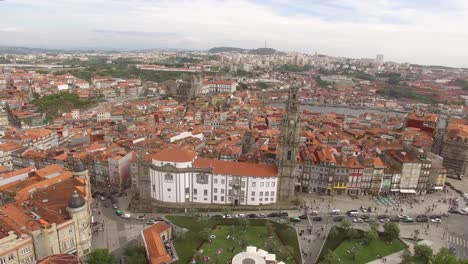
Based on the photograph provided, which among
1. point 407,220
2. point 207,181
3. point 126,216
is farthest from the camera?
point 207,181

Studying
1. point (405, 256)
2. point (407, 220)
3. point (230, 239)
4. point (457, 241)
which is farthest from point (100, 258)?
point (457, 241)

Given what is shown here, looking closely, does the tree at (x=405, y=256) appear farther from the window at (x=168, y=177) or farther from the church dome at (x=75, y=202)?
the church dome at (x=75, y=202)

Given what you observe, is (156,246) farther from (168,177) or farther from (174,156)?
(174,156)

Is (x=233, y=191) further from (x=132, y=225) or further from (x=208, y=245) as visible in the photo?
(x=132, y=225)

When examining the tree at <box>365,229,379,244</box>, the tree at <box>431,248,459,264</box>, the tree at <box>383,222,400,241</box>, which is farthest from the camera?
the tree at <box>383,222,400,241</box>

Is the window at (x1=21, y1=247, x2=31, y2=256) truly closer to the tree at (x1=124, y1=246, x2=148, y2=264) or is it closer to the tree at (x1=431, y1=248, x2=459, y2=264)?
the tree at (x1=124, y1=246, x2=148, y2=264)

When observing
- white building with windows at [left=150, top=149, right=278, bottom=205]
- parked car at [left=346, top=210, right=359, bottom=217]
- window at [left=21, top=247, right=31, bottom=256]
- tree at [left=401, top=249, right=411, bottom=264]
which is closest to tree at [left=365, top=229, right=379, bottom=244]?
tree at [left=401, top=249, right=411, bottom=264]

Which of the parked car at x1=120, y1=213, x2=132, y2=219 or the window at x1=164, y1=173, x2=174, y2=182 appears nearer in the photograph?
the parked car at x1=120, y1=213, x2=132, y2=219
